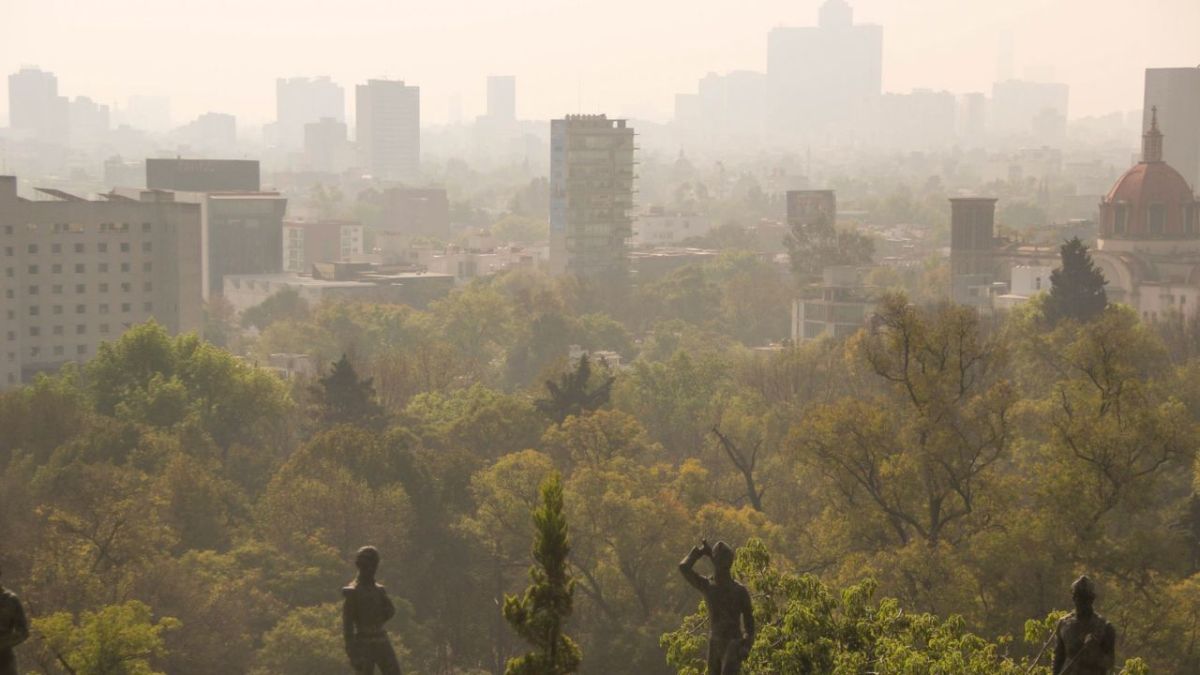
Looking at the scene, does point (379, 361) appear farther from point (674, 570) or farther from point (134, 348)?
point (674, 570)

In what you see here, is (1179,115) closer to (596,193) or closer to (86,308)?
(596,193)

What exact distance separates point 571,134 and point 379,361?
4906 centimetres

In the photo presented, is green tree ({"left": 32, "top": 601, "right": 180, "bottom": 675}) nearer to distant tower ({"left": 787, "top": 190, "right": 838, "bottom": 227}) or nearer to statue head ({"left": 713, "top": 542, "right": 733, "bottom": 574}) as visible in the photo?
statue head ({"left": 713, "top": 542, "right": 733, "bottom": 574})

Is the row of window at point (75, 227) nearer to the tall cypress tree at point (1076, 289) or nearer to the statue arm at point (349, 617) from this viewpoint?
the tall cypress tree at point (1076, 289)

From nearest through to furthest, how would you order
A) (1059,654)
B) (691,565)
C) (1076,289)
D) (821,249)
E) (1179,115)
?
1. (1059,654)
2. (691,565)
3. (1076,289)
4. (821,249)
5. (1179,115)

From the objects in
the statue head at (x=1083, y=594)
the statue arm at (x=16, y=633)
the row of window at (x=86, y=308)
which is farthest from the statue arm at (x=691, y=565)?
the row of window at (x=86, y=308)

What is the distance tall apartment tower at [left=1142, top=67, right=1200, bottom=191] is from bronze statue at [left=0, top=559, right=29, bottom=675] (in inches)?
6258

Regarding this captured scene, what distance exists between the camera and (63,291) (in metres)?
75.9

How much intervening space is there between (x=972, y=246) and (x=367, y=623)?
2799 inches

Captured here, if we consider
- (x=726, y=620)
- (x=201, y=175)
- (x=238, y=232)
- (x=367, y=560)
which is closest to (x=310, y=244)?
(x=201, y=175)

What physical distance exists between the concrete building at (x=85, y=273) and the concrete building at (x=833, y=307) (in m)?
25.2

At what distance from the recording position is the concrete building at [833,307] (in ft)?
247

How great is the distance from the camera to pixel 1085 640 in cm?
1456

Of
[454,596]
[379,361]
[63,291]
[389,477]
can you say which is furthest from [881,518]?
[63,291]
